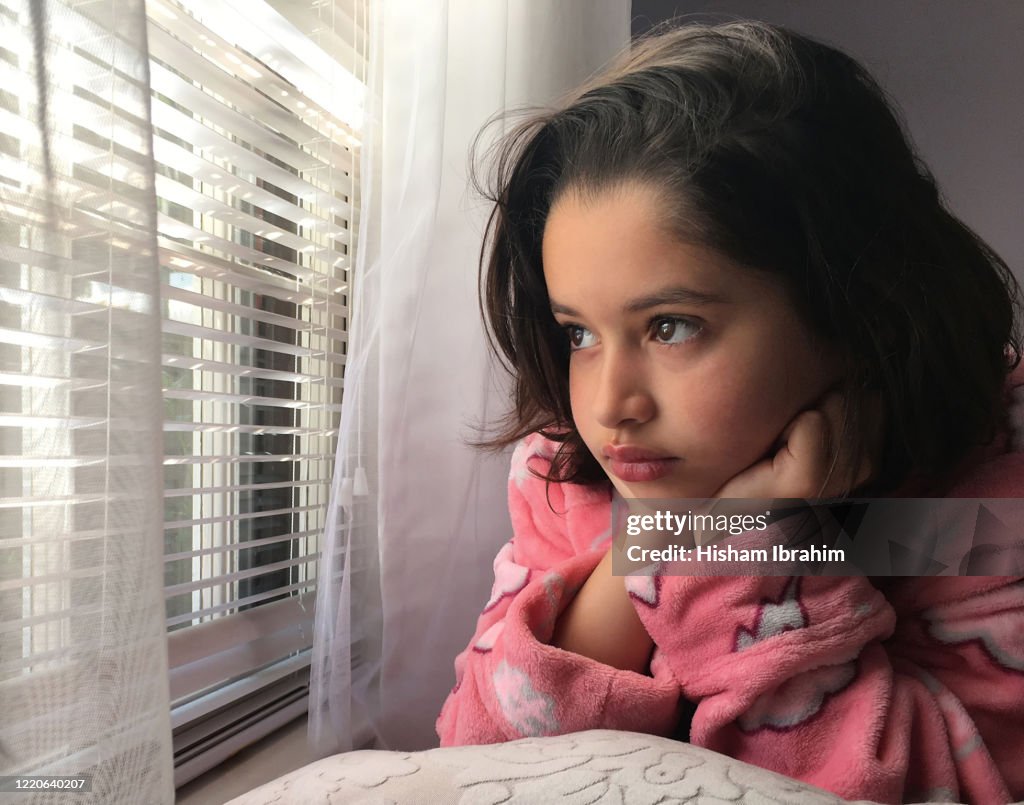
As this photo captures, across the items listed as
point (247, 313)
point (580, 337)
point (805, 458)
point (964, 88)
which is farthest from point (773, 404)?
point (964, 88)

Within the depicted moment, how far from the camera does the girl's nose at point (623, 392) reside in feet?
1.77

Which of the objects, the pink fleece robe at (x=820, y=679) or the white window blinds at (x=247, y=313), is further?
the white window blinds at (x=247, y=313)

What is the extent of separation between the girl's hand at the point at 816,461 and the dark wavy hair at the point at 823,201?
11 mm

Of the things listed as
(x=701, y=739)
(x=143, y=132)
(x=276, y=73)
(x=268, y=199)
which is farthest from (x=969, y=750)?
(x=276, y=73)

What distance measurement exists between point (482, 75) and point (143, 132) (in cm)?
48

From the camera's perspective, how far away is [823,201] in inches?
21.0

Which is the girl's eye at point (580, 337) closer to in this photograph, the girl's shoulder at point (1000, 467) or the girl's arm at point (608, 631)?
the girl's arm at point (608, 631)

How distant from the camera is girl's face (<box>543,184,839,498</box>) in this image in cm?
52

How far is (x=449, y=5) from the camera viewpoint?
84 centimetres

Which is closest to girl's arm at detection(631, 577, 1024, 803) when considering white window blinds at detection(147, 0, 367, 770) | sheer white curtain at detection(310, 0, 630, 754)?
sheer white curtain at detection(310, 0, 630, 754)

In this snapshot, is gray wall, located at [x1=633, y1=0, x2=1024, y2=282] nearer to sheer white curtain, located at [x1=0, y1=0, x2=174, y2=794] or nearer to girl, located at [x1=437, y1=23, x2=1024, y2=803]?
girl, located at [x1=437, y1=23, x2=1024, y2=803]

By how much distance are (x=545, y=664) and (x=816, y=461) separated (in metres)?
0.24

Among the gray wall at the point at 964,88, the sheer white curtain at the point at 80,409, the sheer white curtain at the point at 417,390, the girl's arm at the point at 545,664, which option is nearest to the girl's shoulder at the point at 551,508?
the girl's arm at the point at 545,664

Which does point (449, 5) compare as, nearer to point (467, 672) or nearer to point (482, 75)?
point (482, 75)
